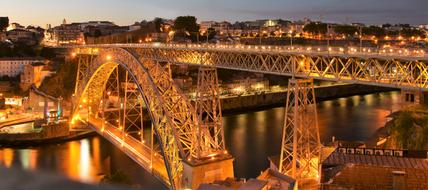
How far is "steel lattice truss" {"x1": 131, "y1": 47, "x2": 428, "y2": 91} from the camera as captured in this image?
953cm

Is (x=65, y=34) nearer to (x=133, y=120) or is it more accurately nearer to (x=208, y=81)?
(x=133, y=120)

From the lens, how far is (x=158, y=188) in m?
16.8

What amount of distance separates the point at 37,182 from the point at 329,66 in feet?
39.2

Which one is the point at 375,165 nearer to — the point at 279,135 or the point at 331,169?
the point at 331,169

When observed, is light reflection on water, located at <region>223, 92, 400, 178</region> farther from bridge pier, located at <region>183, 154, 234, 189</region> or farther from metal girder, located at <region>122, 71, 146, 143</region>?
bridge pier, located at <region>183, 154, 234, 189</region>

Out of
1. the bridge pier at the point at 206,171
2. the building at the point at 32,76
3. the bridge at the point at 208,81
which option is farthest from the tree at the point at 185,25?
the bridge pier at the point at 206,171

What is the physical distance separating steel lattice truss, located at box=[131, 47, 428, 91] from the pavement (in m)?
5.07

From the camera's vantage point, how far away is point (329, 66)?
1064 centimetres

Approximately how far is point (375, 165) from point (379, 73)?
2155 millimetres

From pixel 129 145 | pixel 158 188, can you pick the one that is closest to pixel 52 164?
pixel 129 145

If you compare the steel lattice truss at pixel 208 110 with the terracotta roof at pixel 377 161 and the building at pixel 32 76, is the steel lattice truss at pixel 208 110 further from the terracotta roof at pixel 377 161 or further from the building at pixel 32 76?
the building at pixel 32 76

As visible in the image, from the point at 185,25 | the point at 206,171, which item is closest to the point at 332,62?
the point at 206,171

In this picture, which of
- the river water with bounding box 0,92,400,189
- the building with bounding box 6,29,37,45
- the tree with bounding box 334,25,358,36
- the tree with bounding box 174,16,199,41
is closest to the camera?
the river water with bounding box 0,92,400,189

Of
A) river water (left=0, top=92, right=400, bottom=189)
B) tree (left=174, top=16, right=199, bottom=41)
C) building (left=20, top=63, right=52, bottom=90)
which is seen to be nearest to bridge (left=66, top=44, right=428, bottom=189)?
river water (left=0, top=92, right=400, bottom=189)
